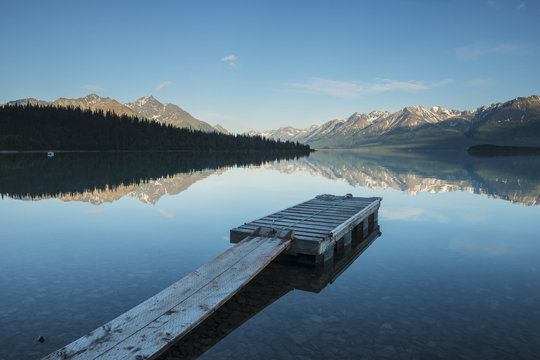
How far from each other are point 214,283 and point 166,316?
1724mm

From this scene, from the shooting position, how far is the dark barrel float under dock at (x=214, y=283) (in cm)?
572

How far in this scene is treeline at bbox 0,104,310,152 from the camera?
150625 millimetres

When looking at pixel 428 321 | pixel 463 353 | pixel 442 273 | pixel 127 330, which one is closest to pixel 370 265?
pixel 442 273

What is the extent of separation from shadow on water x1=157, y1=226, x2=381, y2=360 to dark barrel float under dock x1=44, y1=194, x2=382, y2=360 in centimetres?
50

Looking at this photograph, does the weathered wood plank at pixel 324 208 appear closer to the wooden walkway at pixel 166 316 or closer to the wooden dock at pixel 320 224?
the wooden dock at pixel 320 224

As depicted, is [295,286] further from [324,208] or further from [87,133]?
[87,133]

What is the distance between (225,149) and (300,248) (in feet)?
603

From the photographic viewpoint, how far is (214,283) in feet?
27.1

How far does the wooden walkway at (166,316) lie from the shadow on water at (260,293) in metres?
0.55

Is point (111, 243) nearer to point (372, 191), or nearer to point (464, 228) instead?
point (464, 228)

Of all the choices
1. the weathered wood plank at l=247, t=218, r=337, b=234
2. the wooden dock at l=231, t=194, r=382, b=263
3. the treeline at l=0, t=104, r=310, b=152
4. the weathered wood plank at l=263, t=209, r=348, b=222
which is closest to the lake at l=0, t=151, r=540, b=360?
the wooden dock at l=231, t=194, r=382, b=263

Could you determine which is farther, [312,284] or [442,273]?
[442,273]

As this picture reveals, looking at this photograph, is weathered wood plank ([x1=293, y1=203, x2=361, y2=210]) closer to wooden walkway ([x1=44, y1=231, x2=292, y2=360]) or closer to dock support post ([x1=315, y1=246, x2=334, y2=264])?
dock support post ([x1=315, y1=246, x2=334, y2=264])

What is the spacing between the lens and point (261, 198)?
27.0 m
